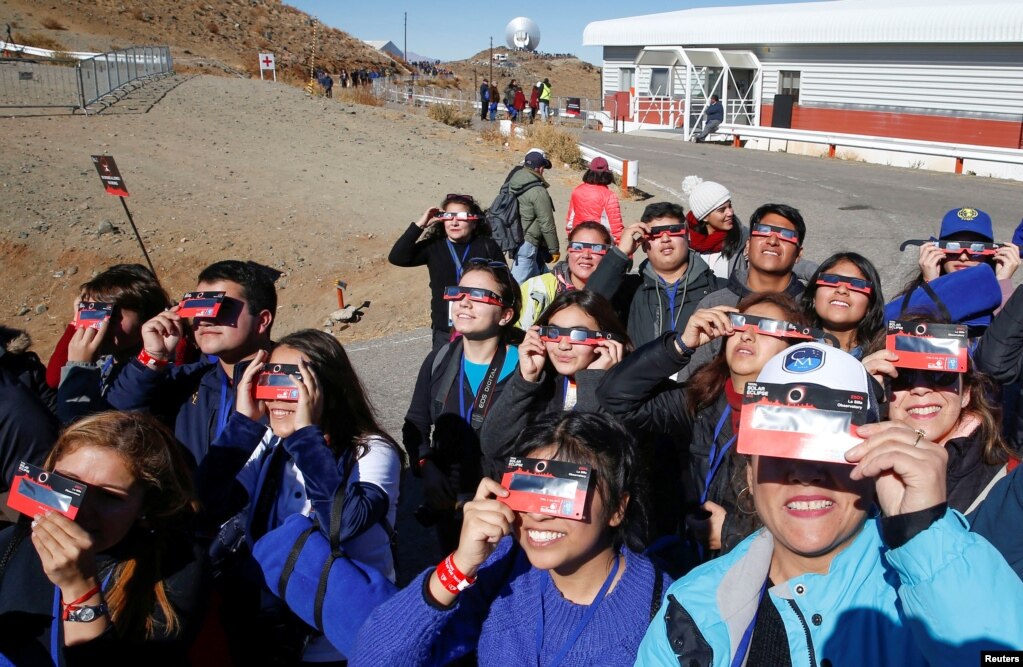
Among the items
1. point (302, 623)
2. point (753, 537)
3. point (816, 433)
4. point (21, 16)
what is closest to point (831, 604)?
point (753, 537)

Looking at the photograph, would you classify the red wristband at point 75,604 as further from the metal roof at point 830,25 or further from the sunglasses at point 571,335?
the metal roof at point 830,25

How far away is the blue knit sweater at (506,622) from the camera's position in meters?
2.05

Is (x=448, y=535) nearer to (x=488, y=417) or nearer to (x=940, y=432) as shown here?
(x=488, y=417)

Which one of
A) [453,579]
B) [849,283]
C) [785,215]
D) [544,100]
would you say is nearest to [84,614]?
[453,579]

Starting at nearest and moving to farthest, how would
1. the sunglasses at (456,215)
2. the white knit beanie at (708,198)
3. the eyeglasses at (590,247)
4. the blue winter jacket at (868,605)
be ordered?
1. the blue winter jacket at (868,605)
2. the eyeglasses at (590,247)
3. the white knit beanie at (708,198)
4. the sunglasses at (456,215)

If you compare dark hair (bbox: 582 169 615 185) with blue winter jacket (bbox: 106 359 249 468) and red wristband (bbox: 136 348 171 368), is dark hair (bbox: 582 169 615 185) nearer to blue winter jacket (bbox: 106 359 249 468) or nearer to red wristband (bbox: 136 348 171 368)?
blue winter jacket (bbox: 106 359 249 468)

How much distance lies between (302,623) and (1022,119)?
2926 cm

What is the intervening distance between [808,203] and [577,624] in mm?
16130

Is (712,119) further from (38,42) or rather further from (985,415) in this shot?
(38,42)

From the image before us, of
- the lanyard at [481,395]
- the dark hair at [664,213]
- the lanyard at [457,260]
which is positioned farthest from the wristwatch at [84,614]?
the lanyard at [457,260]

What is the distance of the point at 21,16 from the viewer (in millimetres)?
47969

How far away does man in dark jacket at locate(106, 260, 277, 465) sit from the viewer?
3.43 meters

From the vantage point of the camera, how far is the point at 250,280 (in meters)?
3.70

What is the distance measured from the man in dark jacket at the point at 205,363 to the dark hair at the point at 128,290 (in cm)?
52
